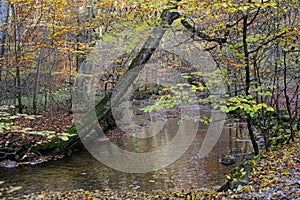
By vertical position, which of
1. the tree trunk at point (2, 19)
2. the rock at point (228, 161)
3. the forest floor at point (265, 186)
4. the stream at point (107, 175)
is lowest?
the stream at point (107, 175)

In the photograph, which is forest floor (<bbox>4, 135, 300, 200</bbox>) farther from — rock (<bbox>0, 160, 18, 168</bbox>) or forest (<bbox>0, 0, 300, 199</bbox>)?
rock (<bbox>0, 160, 18, 168</bbox>)

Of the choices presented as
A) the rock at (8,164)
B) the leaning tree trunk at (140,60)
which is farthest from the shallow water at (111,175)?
the leaning tree trunk at (140,60)

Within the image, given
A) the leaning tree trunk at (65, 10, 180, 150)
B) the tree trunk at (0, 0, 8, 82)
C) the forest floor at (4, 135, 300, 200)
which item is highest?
the tree trunk at (0, 0, 8, 82)

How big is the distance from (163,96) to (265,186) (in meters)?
2.06

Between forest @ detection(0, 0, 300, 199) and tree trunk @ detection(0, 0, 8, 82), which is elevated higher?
tree trunk @ detection(0, 0, 8, 82)

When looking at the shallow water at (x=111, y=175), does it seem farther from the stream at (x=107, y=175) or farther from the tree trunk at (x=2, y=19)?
the tree trunk at (x=2, y=19)

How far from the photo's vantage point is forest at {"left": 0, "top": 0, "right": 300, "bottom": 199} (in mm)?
4641

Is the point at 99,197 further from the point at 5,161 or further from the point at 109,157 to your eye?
the point at 5,161

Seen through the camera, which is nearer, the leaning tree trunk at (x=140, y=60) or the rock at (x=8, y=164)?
the leaning tree trunk at (x=140, y=60)

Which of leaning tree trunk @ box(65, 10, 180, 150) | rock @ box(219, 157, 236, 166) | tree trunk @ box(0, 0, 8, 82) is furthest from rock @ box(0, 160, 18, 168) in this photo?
rock @ box(219, 157, 236, 166)

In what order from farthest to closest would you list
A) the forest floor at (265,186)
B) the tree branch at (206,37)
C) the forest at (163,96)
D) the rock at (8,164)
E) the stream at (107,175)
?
the rock at (8,164), the stream at (107,175), the tree branch at (206,37), the forest at (163,96), the forest floor at (265,186)

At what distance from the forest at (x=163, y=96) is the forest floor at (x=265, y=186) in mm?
19

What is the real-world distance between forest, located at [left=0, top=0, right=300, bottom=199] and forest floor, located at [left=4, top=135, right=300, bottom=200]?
0.06ft

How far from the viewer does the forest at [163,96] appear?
4641 millimetres
